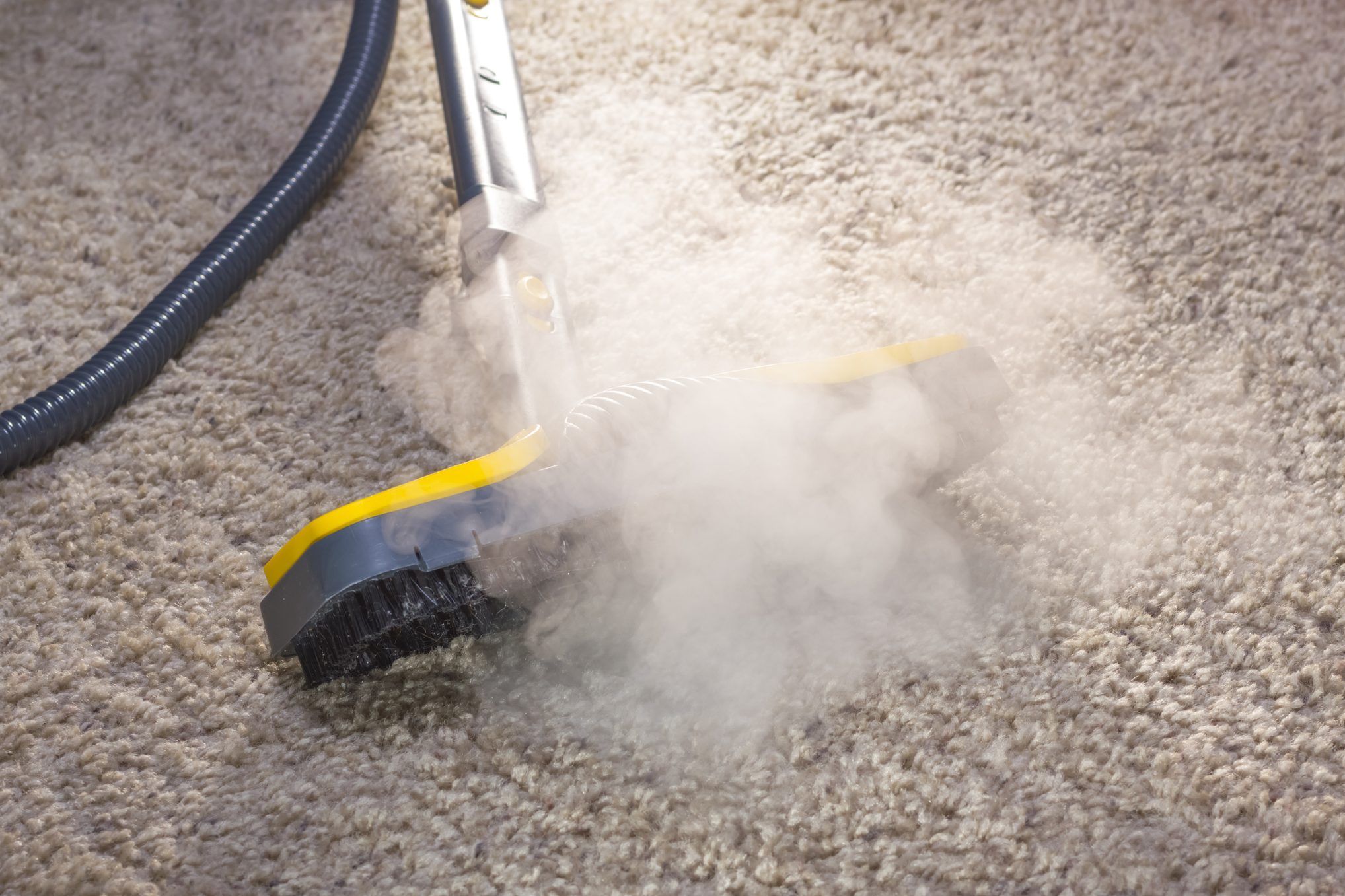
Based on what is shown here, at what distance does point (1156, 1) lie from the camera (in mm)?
1210

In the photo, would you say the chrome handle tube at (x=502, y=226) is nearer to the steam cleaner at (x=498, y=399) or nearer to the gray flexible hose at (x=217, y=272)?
the steam cleaner at (x=498, y=399)

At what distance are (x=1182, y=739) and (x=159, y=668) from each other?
2.23ft

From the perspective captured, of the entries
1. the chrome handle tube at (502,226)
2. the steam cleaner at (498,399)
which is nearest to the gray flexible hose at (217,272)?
the steam cleaner at (498,399)

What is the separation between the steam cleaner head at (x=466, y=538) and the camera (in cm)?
A: 63

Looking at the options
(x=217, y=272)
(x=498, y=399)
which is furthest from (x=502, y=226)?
(x=217, y=272)

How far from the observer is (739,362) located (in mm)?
911

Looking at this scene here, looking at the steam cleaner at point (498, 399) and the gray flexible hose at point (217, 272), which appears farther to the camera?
the gray flexible hose at point (217, 272)

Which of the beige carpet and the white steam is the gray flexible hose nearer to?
the beige carpet

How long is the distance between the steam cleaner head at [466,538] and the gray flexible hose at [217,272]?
12.5 inches

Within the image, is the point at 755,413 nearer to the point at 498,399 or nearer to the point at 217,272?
the point at 498,399

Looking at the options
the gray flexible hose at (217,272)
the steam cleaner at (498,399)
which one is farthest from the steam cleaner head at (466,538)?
the gray flexible hose at (217,272)

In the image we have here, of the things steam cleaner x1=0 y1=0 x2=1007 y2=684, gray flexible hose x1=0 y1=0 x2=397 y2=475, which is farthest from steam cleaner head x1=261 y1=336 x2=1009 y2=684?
gray flexible hose x1=0 y1=0 x2=397 y2=475

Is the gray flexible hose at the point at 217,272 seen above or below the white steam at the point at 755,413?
above

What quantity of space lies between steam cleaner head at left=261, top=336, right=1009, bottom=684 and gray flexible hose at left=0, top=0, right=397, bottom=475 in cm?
32
